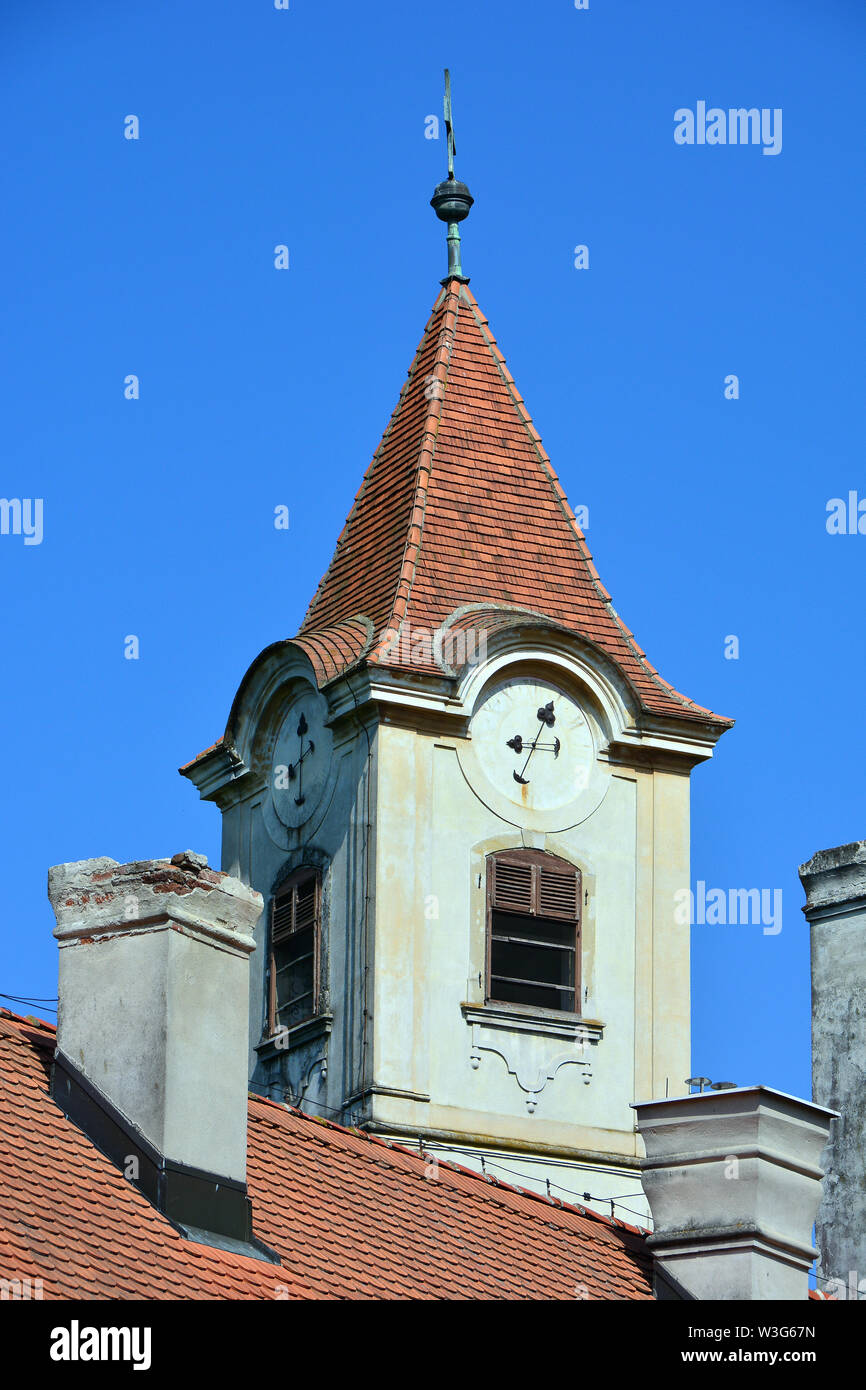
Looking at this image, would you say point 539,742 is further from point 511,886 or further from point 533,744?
point 511,886

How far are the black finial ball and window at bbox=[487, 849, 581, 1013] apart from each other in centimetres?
799

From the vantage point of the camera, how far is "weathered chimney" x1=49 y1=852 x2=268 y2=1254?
20.5 meters

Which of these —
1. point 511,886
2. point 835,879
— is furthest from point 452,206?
point 835,879

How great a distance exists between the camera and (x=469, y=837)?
3297 centimetres

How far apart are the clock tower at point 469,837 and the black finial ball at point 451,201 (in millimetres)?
2870

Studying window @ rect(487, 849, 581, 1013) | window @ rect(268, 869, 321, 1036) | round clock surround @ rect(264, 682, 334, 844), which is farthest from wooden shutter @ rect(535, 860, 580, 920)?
round clock surround @ rect(264, 682, 334, 844)

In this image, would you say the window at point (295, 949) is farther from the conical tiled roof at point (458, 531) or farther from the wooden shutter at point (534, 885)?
the conical tiled roof at point (458, 531)

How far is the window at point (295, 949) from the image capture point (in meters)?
33.3

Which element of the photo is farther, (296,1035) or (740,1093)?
(296,1035)

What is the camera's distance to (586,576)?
3522cm

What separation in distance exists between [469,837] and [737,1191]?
384 inches
